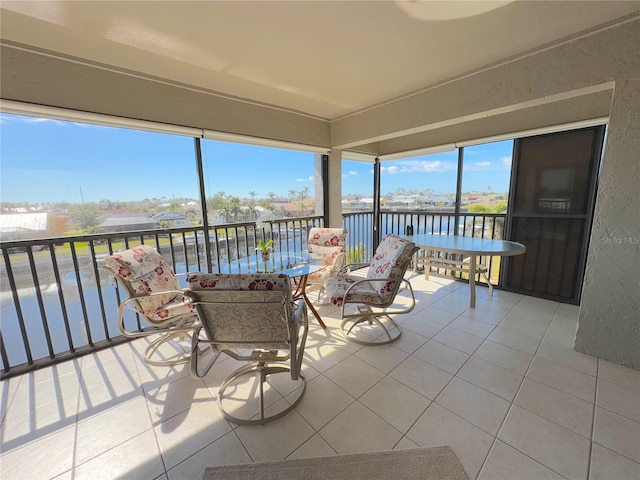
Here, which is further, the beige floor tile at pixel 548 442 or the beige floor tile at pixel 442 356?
the beige floor tile at pixel 442 356

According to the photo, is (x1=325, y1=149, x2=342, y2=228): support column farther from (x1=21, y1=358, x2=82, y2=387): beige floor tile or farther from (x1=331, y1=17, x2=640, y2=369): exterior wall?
(x1=21, y1=358, x2=82, y2=387): beige floor tile

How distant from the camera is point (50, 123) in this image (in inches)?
80.0

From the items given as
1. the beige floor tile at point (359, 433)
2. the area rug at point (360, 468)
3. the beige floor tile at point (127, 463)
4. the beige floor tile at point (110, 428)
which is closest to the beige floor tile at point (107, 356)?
the beige floor tile at point (110, 428)

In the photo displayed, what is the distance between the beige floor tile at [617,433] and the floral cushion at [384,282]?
4.41 feet

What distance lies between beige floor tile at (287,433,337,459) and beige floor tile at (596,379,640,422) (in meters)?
1.71

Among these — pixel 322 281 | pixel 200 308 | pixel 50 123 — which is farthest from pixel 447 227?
pixel 50 123

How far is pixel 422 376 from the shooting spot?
1.90 metres

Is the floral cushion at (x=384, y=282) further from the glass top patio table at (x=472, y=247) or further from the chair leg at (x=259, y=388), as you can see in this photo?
the glass top patio table at (x=472, y=247)

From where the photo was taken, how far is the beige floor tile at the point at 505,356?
1.98 m

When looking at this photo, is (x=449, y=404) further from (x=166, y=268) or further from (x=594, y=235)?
(x=166, y=268)

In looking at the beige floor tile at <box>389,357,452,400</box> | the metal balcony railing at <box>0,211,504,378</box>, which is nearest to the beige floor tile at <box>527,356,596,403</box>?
the beige floor tile at <box>389,357,452,400</box>

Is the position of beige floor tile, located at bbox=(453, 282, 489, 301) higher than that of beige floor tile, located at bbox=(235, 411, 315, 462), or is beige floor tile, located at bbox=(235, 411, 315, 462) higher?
beige floor tile, located at bbox=(453, 282, 489, 301)

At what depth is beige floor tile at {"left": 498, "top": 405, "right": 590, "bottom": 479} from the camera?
4.12ft

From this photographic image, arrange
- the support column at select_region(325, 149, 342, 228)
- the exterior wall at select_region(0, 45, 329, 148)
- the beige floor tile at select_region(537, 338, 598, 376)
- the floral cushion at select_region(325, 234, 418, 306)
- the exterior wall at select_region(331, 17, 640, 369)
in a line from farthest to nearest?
1. the support column at select_region(325, 149, 342, 228)
2. the floral cushion at select_region(325, 234, 418, 306)
3. the beige floor tile at select_region(537, 338, 598, 376)
4. the exterior wall at select_region(0, 45, 329, 148)
5. the exterior wall at select_region(331, 17, 640, 369)
